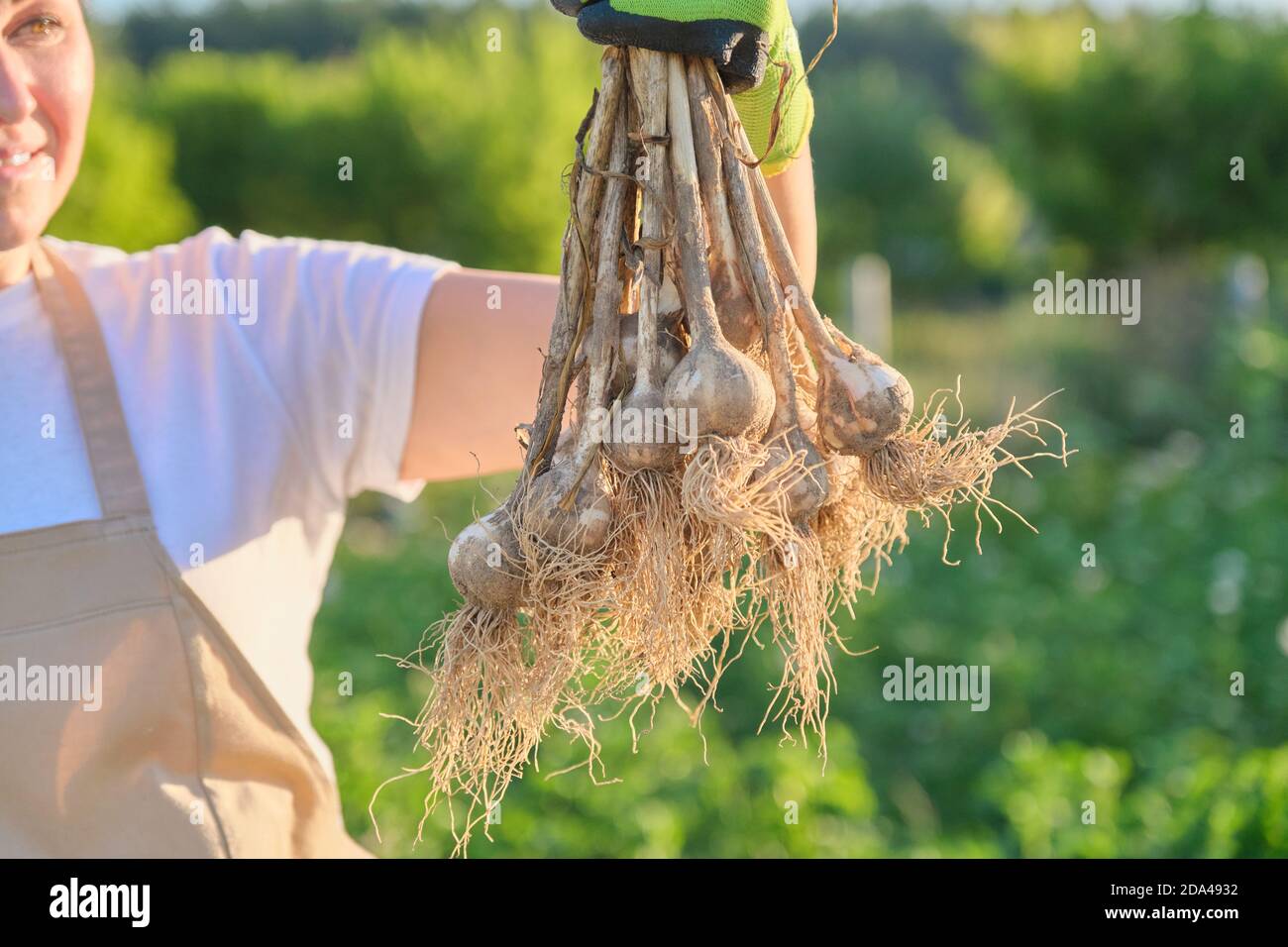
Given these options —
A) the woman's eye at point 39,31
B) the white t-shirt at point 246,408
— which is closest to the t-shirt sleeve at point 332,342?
the white t-shirt at point 246,408

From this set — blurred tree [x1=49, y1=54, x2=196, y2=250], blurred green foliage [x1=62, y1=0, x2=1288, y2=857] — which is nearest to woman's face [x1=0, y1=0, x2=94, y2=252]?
blurred green foliage [x1=62, y1=0, x2=1288, y2=857]

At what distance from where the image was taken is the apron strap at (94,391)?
1420 millimetres

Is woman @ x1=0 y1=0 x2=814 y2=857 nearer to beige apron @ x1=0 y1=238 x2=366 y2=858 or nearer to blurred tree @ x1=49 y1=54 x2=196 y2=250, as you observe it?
beige apron @ x1=0 y1=238 x2=366 y2=858

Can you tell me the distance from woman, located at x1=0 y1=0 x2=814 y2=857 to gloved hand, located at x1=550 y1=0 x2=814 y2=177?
0.13 meters

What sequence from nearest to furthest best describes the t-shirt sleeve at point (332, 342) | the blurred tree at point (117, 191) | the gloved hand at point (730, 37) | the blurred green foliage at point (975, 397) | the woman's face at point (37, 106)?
1. the gloved hand at point (730, 37)
2. the woman's face at point (37, 106)
3. the t-shirt sleeve at point (332, 342)
4. the blurred green foliage at point (975, 397)
5. the blurred tree at point (117, 191)

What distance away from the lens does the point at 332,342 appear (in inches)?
59.3

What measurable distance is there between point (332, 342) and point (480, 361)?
19cm

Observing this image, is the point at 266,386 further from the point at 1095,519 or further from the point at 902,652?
the point at 1095,519

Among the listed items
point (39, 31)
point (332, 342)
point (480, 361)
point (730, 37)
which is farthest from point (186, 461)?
point (730, 37)

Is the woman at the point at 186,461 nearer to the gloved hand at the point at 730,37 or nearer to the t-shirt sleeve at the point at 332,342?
the t-shirt sleeve at the point at 332,342

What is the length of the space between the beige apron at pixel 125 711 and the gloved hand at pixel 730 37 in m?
0.77

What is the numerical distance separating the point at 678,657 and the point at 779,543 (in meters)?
0.14

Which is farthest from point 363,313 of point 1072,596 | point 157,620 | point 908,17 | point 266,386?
point 908,17

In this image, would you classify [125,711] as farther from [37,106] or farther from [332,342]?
[37,106]
